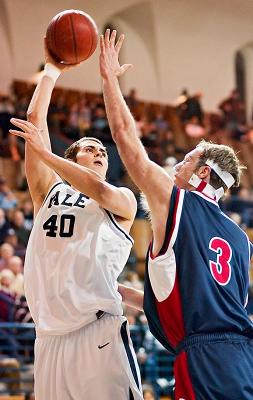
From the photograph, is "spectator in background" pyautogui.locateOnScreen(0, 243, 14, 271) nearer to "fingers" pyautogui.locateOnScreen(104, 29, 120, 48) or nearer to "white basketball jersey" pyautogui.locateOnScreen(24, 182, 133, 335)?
"white basketball jersey" pyautogui.locateOnScreen(24, 182, 133, 335)

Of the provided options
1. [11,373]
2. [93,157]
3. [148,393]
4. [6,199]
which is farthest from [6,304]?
[93,157]

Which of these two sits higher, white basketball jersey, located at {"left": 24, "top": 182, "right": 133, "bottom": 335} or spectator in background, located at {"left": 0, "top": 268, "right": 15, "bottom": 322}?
white basketball jersey, located at {"left": 24, "top": 182, "right": 133, "bottom": 335}

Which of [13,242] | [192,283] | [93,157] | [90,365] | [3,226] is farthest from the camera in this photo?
[3,226]

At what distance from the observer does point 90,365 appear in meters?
4.10

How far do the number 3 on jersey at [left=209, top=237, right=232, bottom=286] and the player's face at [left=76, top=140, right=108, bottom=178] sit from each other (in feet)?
3.55

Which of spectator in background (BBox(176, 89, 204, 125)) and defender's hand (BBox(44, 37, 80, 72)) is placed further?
spectator in background (BBox(176, 89, 204, 125))

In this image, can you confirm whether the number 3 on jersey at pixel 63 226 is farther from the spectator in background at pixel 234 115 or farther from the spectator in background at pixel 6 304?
the spectator in background at pixel 234 115

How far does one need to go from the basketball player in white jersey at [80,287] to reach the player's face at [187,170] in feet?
1.34

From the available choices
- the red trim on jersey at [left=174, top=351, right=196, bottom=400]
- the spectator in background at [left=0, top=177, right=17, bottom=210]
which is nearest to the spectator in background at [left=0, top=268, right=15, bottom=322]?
the spectator in background at [left=0, top=177, right=17, bottom=210]

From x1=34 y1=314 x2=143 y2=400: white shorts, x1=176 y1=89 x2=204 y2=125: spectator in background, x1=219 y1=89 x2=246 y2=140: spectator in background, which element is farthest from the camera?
x1=219 y1=89 x2=246 y2=140: spectator in background

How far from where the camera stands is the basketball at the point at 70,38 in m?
4.65

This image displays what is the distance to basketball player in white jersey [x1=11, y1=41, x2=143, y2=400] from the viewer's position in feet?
13.5

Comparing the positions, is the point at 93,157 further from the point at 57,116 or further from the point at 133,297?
the point at 57,116

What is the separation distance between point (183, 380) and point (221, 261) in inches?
23.0
